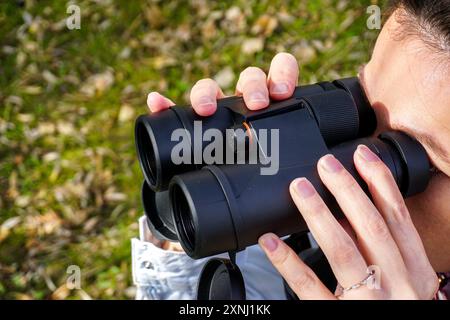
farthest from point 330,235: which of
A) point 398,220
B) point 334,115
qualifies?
point 334,115

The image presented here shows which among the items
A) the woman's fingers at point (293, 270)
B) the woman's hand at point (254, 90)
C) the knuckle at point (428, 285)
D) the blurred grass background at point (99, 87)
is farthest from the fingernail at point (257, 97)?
the blurred grass background at point (99, 87)

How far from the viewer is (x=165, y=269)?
5.12 ft

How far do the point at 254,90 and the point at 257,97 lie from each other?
28 millimetres

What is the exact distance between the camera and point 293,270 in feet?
3.56

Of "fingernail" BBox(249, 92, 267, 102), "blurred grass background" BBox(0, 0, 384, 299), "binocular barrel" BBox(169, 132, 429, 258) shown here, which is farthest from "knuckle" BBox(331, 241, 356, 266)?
"blurred grass background" BBox(0, 0, 384, 299)

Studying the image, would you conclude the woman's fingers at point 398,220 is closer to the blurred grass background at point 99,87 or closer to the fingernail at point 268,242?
the fingernail at point 268,242

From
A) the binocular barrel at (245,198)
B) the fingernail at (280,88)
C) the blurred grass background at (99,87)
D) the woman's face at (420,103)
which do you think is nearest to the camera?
the binocular barrel at (245,198)

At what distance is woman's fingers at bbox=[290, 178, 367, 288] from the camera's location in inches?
40.4

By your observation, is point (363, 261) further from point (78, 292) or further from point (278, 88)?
point (78, 292)

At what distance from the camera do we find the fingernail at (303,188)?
40.4 inches

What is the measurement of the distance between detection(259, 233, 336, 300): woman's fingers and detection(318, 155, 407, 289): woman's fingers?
11 cm

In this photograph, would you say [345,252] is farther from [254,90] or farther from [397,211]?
[254,90]

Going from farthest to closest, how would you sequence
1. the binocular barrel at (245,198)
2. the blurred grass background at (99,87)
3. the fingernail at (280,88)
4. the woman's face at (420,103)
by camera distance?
1. the blurred grass background at (99,87)
2. the fingernail at (280,88)
3. the woman's face at (420,103)
4. the binocular barrel at (245,198)

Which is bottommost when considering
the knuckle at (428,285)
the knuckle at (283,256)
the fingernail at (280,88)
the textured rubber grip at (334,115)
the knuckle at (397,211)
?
the knuckle at (428,285)
